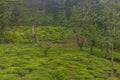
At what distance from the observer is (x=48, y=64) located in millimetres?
50438

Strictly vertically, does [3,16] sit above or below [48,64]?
above

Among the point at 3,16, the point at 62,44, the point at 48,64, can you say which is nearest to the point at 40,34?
the point at 62,44

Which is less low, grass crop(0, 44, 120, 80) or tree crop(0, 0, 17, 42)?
tree crop(0, 0, 17, 42)

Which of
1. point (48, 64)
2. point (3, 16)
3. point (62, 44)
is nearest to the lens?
point (48, 64)

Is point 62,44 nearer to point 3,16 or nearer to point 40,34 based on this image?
point 40,34

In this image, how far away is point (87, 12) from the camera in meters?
62.0

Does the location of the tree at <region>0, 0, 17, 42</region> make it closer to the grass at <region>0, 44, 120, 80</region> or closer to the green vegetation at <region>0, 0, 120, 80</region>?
the green vegetation at <region>0, 0, 120, 80</region>

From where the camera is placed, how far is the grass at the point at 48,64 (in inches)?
1714

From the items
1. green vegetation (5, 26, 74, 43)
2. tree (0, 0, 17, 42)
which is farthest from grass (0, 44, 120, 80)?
green vegetation (5, 26, 74, 43)

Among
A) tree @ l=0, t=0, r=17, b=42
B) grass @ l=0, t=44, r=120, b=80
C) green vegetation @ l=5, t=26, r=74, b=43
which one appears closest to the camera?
grass @ l=0, t=44, r=120, b=80

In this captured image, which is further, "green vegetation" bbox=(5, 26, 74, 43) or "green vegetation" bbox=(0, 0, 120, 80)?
"green vegetation" bbox=(5, 26, 74, 43)

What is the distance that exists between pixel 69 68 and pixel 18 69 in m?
8.51

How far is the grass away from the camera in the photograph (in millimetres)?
43531

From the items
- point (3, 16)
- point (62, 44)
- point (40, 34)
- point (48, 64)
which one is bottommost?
point (62, 44)
